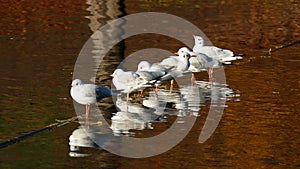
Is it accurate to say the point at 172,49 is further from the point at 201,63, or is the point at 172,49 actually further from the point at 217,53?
the point at 201,63

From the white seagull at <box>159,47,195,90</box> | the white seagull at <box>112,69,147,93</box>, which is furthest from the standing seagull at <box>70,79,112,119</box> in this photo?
the white seagull at <box>159,47,195,90</box>

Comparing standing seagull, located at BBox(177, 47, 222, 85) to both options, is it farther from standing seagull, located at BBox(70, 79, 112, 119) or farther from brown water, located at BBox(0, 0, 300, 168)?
standing seagull, located at BBox(70, 79, 112, 119)

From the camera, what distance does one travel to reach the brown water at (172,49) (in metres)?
9.12

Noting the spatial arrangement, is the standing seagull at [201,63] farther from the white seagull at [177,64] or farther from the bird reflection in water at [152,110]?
the bird reflection in water at [152,110]

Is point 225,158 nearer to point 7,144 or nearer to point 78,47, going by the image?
point 7,144

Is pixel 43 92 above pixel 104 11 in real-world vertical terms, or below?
below

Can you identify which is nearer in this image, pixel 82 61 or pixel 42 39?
pixel 82 61

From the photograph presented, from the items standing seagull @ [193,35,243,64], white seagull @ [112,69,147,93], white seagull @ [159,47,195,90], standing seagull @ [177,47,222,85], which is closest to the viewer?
white seagull @ [112,69,147,93]

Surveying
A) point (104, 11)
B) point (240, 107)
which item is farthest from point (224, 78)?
point (104, 11)

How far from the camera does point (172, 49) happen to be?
1650 centimetres

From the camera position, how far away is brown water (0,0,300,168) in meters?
A: 9.12

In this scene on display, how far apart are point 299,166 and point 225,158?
83 centimetres

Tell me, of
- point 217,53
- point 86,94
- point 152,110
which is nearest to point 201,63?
point 217,53

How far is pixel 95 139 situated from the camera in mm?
9781
